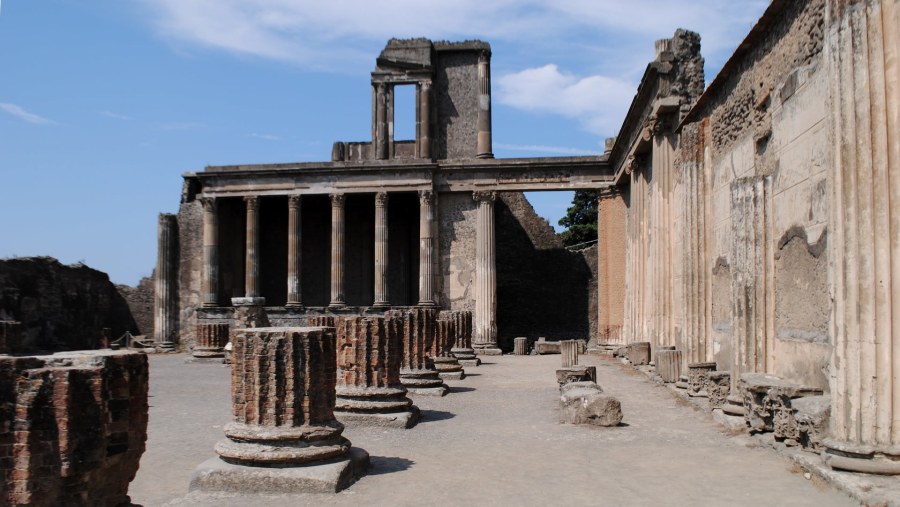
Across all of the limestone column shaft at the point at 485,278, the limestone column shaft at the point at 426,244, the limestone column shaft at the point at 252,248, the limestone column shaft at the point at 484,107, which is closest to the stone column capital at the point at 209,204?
the limestone column shaft at the point at 252,248

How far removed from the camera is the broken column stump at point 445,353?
1602 centimetres

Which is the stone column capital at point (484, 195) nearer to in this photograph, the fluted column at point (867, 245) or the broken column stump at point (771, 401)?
the broken column stump at point (771, 401)

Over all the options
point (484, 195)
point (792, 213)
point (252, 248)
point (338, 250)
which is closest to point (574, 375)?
point (792, 213)

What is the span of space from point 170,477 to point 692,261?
9115 mm

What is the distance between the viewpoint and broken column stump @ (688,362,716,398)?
11673mm

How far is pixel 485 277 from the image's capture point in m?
26.8

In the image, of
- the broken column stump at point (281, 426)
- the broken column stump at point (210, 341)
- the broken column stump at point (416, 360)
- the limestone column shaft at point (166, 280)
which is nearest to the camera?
the broken column stump at point (281, 426)

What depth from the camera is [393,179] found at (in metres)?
27.2

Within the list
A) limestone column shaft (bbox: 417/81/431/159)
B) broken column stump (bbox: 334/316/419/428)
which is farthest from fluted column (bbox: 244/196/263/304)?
broken column stump (bbox: 334/316/419/428)

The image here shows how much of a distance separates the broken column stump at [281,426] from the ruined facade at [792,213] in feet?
12.9

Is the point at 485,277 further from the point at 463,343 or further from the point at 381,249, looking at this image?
the point at 463,343

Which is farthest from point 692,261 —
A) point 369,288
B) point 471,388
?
point 369,288

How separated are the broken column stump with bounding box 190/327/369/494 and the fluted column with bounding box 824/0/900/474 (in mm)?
3920

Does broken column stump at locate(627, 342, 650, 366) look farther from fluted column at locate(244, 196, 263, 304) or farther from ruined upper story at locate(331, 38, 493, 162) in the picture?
fluted column at locate(244, 196, 263, 304)
